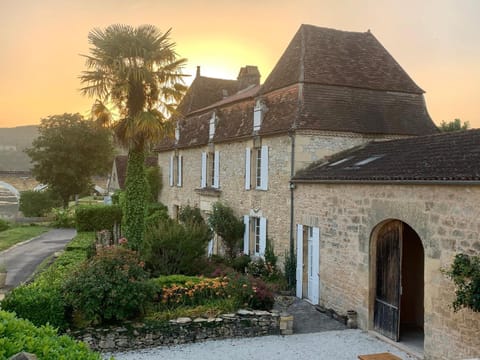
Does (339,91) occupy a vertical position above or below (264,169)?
above

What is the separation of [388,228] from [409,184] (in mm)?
1496

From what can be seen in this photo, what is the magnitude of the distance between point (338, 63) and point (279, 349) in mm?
10110

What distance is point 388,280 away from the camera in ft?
31.9

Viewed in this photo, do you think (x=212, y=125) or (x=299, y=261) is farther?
(x=212, y=125)

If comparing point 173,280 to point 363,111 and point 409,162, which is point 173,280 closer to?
point 409,162

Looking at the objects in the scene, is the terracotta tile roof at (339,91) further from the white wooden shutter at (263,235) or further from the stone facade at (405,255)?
the white wooden shutter at (263,235)

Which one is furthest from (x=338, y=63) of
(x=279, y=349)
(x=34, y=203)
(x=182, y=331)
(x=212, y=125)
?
(x=34, y=203)

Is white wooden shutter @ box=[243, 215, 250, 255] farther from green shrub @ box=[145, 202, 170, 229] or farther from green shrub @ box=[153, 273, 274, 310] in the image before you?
green shrub @ box=[145, 202, 170, 229]

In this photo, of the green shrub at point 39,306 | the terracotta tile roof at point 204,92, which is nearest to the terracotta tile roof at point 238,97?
the terracotta tile roof at point 204,92

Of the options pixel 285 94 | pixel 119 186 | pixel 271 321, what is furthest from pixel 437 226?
pixel 119 186

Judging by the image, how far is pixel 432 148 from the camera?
10195mm

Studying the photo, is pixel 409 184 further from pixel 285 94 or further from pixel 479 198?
pixel 285 94

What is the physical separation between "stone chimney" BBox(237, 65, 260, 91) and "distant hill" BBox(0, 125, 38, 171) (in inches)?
2461

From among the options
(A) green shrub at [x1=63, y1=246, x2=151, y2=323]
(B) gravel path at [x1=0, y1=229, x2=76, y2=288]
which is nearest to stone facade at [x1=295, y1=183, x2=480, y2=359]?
(A) green shrub at [x1=63, y1=246, x2=151, y2=323]
